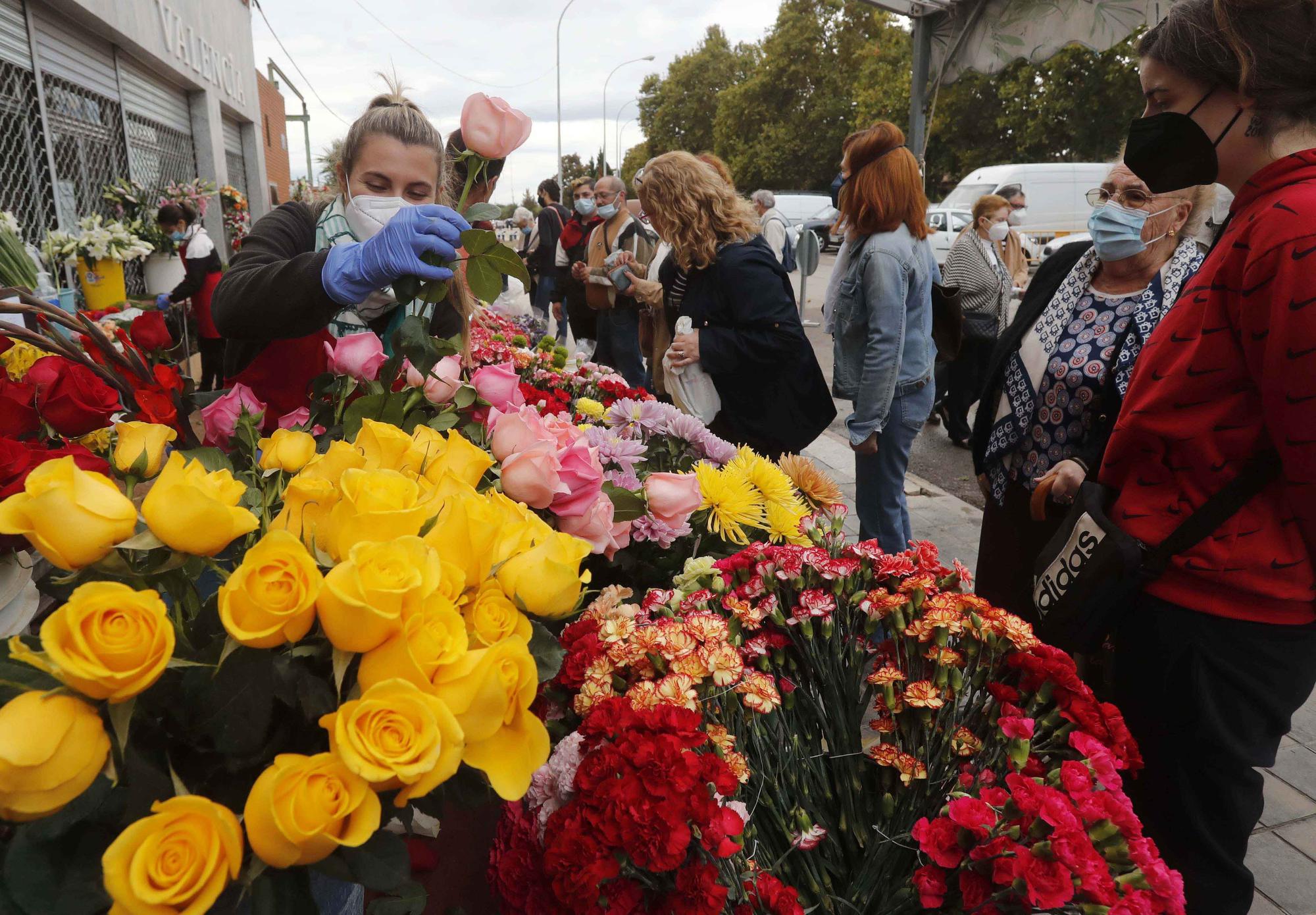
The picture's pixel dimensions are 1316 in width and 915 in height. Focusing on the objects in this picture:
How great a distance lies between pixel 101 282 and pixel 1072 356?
6071 millimetres

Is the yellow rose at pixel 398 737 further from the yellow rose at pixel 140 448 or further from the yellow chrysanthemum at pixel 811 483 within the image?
the yellow chrysanthemum at pixel 811 483

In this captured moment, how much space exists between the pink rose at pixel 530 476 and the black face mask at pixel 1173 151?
1.32 metres

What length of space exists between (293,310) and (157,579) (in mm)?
708

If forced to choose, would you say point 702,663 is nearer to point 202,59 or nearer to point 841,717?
point 841,717

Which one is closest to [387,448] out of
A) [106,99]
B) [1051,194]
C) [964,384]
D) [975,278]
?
[975,278]

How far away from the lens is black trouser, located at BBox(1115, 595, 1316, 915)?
1404 mm

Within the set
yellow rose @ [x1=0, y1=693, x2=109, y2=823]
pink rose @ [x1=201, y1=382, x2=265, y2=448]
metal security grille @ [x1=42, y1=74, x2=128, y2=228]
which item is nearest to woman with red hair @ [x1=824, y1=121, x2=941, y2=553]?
pink rose @ [x1=201, y1=382, x2=265, y2=448]

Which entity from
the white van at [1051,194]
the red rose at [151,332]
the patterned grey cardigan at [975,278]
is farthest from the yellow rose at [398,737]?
the white van at [1051,194]

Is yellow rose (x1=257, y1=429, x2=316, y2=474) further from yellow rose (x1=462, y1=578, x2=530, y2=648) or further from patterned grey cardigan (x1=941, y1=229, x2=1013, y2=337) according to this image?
patterned grey cardigan (x1=941, y1=229, x2=1013, y2=337)

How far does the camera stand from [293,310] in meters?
1.21

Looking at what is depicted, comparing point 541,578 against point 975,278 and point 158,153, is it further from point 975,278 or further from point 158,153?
point 158,153

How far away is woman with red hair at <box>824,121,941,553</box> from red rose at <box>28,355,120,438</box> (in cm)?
268

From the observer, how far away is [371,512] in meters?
0.60

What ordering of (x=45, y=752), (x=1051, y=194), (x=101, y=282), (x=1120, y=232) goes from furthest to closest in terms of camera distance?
(x=1051, y=194) < (x=101, y=282) < (x=1120, y=232) < (x=45, y=752)
